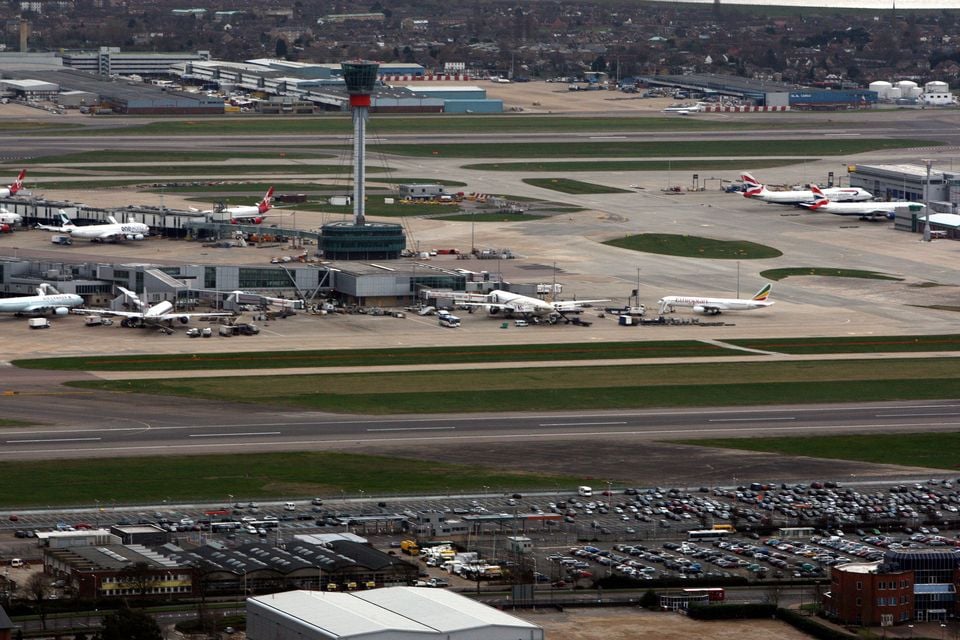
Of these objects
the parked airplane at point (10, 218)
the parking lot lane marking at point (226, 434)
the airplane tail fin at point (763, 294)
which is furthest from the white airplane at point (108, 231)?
the parking lot lane marking at point (226, 434)

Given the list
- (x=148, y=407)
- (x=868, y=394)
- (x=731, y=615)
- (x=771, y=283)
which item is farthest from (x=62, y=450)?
(x=771, y=283)

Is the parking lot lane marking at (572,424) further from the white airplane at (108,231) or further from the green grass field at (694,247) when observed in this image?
the white airplane at (108,231)

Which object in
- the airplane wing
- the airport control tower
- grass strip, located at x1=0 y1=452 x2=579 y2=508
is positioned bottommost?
grass strip, located at x1=0 y1=452 x2=579 y2=508

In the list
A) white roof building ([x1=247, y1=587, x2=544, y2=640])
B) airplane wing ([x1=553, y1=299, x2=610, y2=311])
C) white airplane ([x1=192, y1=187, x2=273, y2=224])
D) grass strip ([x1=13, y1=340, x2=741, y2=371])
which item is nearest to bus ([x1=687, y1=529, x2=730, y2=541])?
white roof building ([x1=247, y1=587, x2=544, y2=640])

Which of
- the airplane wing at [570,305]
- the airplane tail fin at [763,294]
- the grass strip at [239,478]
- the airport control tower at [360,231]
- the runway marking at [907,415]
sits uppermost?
the airport control tower at [360,231]

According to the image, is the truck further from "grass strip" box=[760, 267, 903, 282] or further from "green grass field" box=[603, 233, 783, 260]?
"green grass field" box=[603, 233, 783, 260]

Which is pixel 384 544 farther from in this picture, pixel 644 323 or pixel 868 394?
pixel 644 323

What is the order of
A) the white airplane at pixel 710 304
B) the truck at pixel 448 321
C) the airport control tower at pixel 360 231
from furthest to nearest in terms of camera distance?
the airport control tower at pixel 360 231 < the white airplane at pixel 710 304 < the truck at pixel 448 321

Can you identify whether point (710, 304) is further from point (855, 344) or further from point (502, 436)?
point (502, 436)
